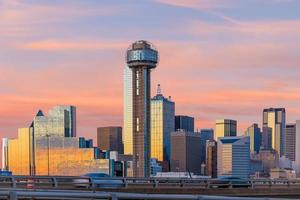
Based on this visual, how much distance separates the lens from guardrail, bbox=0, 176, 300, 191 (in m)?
35.1

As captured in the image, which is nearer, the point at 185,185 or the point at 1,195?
the point at 1,195

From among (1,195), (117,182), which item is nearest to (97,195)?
(1,195)

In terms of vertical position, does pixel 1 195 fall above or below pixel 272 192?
above

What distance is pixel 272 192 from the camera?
131 ft

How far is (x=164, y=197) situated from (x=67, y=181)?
28.7m

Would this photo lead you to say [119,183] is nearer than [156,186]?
Yes

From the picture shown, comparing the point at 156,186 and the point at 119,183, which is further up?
the point at 119,183

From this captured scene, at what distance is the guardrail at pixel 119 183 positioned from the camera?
35.1 m

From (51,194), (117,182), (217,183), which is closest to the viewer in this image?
(51,194)

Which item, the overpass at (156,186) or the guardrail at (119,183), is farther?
the guardrail at (119,183)

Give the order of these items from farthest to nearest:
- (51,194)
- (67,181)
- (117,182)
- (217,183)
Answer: (217,183), (67,181), (117,182), (51,194)

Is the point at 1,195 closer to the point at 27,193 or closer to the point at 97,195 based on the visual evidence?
the point at 27,193

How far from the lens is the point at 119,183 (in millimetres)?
36781

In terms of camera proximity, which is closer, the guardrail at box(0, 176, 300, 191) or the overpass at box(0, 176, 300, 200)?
the overpass at box(0, 176, 300, 200)
